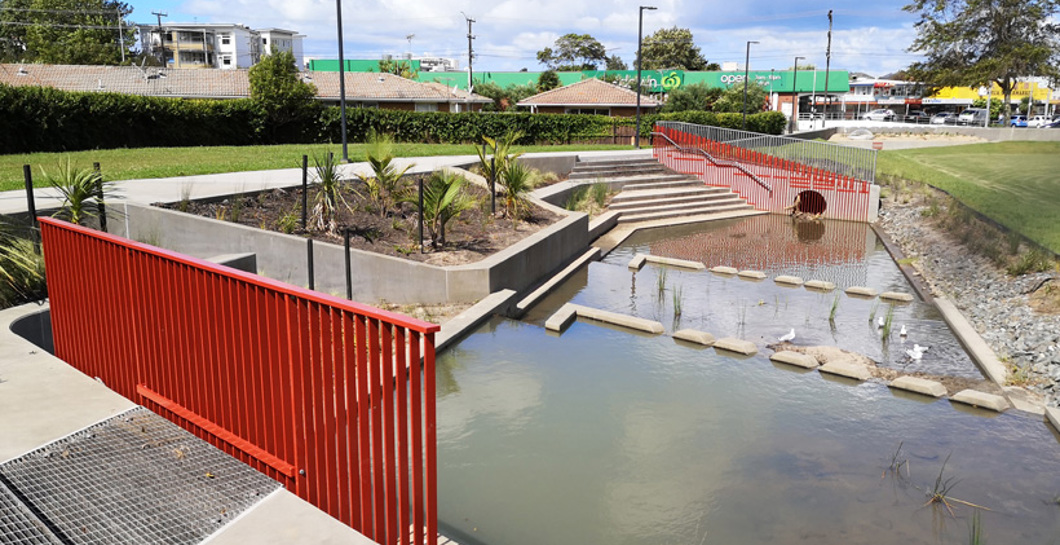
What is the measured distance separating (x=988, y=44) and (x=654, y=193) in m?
43.8

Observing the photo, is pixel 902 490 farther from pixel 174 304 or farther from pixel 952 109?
pixel 952 109

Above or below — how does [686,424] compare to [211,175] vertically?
below

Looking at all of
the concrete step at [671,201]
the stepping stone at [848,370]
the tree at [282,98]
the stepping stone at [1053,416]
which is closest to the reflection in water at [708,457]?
the stepping stone at [1053,416]

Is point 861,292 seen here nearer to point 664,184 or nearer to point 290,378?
point 290,378

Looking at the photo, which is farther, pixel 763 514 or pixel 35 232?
pixel 35 232

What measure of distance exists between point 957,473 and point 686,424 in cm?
222

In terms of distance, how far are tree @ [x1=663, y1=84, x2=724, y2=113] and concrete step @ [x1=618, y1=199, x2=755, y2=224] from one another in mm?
26738

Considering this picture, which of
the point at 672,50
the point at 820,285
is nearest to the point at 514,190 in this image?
the point at 820,285

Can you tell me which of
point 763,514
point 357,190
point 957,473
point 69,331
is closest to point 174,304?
point 69,331

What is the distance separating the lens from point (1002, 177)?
2564 cm

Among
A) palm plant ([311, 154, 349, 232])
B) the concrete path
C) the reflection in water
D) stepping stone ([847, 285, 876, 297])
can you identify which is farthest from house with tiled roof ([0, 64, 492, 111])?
the reflection in water

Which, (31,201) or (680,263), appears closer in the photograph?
(31,201)

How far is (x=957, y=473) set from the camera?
6.45 meters

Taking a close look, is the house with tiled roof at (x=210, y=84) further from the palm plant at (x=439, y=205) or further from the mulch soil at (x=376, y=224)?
the palm plant at (x=439, y=205)
